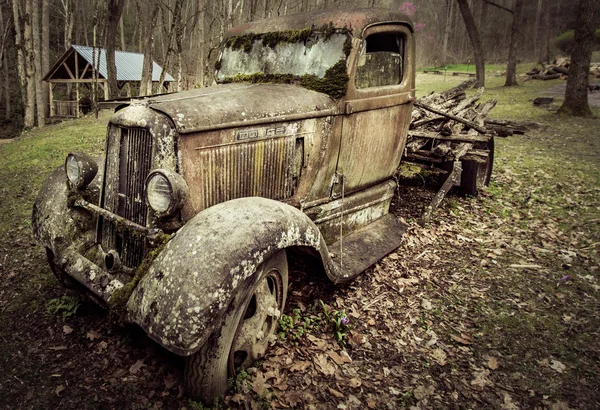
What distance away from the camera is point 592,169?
6.83m

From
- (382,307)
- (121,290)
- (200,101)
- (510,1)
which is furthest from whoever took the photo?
(510,1)

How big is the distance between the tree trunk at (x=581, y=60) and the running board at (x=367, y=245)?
10.0 m

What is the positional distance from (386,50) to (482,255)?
Result: 2.56 metres

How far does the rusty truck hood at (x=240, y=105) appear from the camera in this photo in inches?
104

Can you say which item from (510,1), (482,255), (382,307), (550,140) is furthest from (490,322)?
(510,1)

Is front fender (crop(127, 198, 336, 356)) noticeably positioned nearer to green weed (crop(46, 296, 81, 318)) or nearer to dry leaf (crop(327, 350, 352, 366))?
dry leaf (crop(327, 350, 352, 366))

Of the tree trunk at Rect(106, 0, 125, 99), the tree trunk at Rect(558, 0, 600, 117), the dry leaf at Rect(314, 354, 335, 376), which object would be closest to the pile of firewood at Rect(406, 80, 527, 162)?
the dry leaf at Rect(314, 354, 335, 376)

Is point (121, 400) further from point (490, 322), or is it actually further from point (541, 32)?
point (541, 32)

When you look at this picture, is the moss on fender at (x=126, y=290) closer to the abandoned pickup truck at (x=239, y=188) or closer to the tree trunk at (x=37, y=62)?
the abandoned pickup truck at (x=239, y=188)

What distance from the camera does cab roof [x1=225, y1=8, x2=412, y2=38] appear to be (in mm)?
3478

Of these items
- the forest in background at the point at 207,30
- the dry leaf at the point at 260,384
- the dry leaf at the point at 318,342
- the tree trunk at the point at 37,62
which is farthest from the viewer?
the forest in background at the point at 207,30

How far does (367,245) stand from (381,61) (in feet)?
6.21

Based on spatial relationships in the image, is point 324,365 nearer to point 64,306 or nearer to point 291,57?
point 64,306

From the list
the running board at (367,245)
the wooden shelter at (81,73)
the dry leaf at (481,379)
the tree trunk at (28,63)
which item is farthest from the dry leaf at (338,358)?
the wooden shelter at (81,73)
